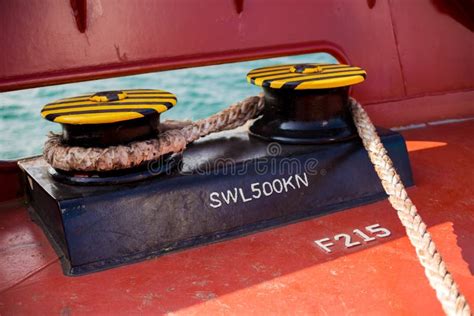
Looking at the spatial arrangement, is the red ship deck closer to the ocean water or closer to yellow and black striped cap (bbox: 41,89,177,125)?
yellow and black striped cap (bbox: 41,89,177,125)

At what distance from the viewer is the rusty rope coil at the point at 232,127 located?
1197 mm

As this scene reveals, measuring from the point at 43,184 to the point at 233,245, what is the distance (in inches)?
22.0

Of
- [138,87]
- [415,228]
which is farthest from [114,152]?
[138,87]

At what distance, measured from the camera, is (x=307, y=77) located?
1789mm

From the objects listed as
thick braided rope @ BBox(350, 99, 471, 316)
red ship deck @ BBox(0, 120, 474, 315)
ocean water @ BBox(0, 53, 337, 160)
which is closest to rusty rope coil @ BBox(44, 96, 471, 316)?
thick braided rope @ BBox(350, 99, 471, 316)

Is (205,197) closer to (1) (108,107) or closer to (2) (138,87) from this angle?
(1) (108,107)

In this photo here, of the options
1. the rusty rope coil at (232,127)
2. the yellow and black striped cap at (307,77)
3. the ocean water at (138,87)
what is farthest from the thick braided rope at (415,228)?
the ocean water at (138,87)

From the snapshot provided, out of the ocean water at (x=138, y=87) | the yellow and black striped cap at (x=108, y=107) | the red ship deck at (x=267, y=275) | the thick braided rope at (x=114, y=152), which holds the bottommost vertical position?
the ocean water at (x=138, y=87)

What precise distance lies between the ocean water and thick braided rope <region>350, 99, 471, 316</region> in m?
3.99

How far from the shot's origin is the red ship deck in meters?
1.30

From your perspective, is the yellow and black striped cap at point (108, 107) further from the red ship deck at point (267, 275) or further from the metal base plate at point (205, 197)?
the red ship deck at point (267, 275)

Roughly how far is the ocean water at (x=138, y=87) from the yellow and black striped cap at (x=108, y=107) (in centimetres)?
369

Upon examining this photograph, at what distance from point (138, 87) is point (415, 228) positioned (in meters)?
6.85

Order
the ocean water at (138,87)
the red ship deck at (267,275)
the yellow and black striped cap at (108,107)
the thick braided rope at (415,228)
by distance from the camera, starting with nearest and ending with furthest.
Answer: the thick braided rope at (415,228)
the red ship deck at (267,275)
the yellow and black striped cap at (108,107)
the ocean water at (138,87)
